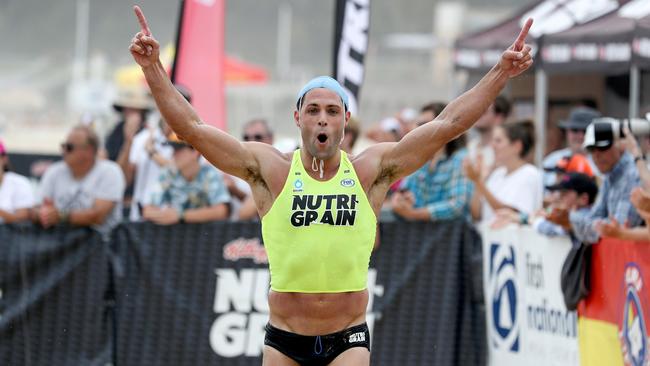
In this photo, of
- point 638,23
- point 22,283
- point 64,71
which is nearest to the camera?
point 22,283

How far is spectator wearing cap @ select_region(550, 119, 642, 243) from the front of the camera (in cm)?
786

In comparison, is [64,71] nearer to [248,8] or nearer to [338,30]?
[248,8]

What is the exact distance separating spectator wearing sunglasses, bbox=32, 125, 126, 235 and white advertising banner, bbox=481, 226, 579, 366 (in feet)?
10.5

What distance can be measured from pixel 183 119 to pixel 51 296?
478 cm

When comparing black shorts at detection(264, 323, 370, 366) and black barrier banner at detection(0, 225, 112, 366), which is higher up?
black barrier banner at detection(0, 225, 112, 366)

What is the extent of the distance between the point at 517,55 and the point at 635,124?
1.68 m

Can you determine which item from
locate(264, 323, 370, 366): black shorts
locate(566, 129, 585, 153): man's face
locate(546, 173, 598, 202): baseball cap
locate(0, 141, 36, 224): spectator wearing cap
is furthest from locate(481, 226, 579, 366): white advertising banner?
locate(0, 141, 36, 224): spectator wearing cap

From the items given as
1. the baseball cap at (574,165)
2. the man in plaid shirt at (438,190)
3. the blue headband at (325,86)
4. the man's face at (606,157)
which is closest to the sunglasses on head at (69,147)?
the man in plaid shirt at (438,190)

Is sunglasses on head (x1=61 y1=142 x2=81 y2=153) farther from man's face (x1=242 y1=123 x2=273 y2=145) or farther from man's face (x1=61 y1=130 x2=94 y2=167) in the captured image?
man's face (x1=242 y1=123 x2=273 y2=145)

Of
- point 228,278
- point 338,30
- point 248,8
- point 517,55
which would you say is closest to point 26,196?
point 228,278

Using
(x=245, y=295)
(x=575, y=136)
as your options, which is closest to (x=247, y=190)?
(x=245, y=295)

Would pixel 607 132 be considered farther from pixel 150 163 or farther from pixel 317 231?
pixel 150 163

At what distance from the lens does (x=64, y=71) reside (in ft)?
223

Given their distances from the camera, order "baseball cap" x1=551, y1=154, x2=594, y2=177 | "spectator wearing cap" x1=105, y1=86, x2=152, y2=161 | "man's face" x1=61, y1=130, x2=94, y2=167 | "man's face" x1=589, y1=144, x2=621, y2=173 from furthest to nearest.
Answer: "spectator wearing cap" x1=105, y1=86, x2=152, y2=161, "man's face" x1=61, y1=130, x2=94, y2=167, "baseball cap" x1=551, y1=154, x2=594, y2=177, "man's face" x1=589, y1=144, x2=621, y2=173
